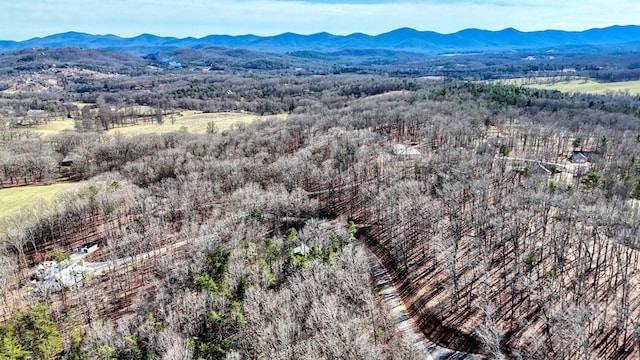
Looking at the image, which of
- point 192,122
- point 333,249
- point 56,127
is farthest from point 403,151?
point 56,127

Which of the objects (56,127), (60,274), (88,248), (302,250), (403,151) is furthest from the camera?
(56,127)

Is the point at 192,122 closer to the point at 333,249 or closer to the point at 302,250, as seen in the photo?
the point at 302,250

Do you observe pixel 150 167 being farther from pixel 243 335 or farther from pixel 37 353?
pixel 243 335

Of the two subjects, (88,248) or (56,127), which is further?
(56,127)

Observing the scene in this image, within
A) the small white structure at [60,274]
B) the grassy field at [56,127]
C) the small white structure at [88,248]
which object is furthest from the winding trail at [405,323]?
the grassy field at [56,127]

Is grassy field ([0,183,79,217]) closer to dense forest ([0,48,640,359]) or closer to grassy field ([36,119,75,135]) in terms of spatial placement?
dense forest ([0,48,640,359])

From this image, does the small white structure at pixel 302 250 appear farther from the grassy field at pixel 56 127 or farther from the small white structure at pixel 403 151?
the grassy field at pixel 56 127

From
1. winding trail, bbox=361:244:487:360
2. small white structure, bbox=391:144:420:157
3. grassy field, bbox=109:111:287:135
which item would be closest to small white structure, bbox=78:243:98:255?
winding trail, bbox=361:244:487:360
